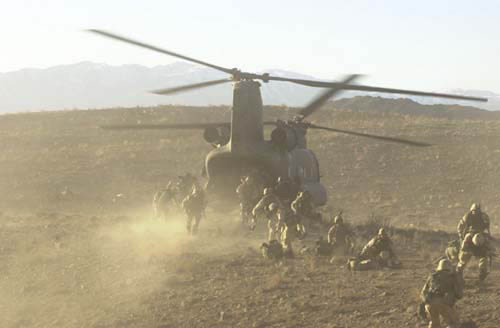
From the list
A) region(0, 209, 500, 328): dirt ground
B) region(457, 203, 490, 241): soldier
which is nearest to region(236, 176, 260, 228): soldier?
region(0, 209, 500, 328): dirt ground

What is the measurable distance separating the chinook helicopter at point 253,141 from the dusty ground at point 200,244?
72.5 inches

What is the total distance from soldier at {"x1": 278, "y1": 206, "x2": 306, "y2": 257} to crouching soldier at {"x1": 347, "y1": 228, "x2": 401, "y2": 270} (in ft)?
6.64

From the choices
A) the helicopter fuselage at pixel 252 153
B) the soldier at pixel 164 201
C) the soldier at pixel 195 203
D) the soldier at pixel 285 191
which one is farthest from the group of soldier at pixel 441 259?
the soldier at pixel 164 201

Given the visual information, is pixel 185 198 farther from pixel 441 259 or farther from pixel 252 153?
pixel 441 259

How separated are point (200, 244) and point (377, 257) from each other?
5.64m

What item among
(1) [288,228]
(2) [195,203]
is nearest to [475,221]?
(1) [288,228]

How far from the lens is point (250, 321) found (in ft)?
35.1

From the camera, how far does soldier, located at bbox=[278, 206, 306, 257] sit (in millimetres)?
14680

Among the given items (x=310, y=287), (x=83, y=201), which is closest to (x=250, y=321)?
(x=310, y=287)

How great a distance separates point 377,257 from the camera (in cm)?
1303

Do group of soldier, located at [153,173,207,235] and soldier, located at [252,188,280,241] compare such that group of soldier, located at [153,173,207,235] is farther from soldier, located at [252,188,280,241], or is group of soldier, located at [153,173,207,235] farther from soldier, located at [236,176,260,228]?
soldier, located at [252,188,280,241]

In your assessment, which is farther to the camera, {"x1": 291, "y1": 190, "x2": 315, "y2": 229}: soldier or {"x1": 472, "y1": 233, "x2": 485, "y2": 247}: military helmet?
{"x1": 291, "y1": 190, "x2": 315, "y2": 229}: soldier

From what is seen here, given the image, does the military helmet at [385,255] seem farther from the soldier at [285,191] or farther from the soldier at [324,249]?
the soldier at [285,191]

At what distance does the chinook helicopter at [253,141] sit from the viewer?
1694 centimetres
